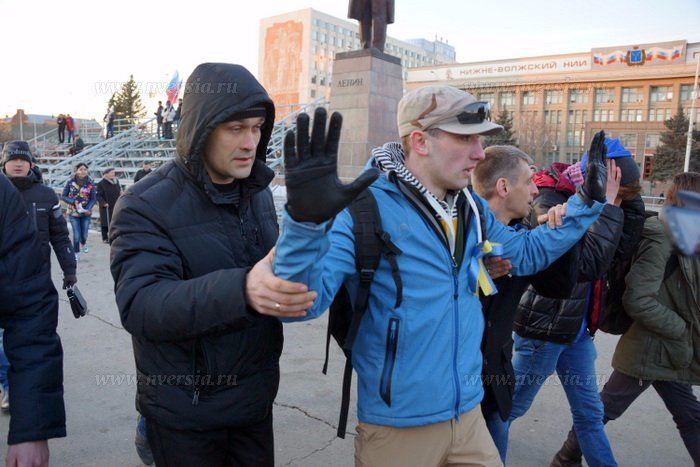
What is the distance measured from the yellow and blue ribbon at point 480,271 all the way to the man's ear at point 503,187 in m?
0.60

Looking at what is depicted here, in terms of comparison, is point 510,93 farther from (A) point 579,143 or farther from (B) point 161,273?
(B) point 161,273

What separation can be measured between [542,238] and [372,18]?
12.5m

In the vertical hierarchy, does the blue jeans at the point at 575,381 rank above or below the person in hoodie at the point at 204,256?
below

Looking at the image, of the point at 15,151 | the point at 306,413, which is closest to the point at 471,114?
the point at 306,413

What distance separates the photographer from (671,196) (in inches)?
120

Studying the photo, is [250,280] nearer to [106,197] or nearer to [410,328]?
[410,328]

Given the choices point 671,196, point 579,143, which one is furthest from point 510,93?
point 671,196

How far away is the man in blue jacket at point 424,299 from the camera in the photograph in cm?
195

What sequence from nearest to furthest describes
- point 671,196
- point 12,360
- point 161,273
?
point 161,273 → point 12,360 → point 671,196

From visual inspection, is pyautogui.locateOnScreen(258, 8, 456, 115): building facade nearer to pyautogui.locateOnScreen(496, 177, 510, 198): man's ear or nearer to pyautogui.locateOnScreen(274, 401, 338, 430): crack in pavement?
pyautogui.locateOnScreen(274, 401, 338, 430): crack in pavement

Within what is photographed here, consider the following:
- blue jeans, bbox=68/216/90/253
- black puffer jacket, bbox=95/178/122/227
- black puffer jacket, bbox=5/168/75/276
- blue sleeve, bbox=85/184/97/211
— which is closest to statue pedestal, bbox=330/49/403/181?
black puffer jacket, bbox=95/178/122/227

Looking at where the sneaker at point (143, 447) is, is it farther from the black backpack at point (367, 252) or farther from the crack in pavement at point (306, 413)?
the black backpack at point (367, 252)

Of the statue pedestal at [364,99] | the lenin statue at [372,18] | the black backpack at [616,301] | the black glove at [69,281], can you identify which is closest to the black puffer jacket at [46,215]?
the black glove at [69,281]

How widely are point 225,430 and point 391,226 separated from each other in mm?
930
